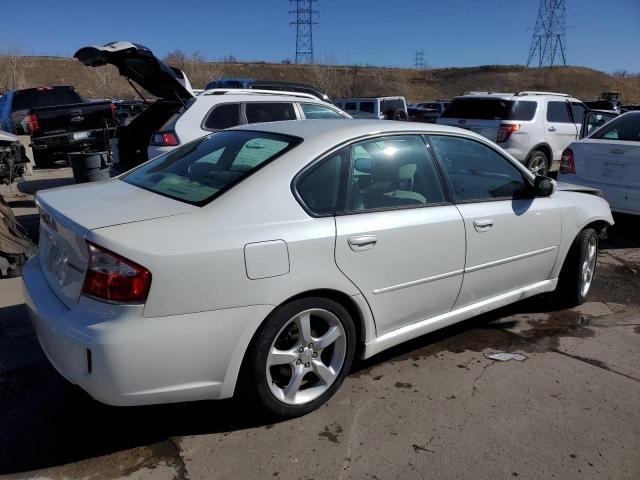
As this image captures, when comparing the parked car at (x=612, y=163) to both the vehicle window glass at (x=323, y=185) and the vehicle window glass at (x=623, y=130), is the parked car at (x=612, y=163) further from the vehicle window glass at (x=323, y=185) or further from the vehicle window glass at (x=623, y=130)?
the vehicle window glass at (x=323, y=185)

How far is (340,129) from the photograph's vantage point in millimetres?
3246

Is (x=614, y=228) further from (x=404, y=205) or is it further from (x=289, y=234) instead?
(x=289, y=234)

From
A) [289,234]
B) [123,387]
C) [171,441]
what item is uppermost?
[289,234]

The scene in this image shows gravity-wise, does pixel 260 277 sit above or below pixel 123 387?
above

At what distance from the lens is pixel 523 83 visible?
68688 millimetres

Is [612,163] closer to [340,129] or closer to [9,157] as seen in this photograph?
[340,129]

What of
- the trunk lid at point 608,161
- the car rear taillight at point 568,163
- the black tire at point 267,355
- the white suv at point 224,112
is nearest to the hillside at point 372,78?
the white suv at point 224,112

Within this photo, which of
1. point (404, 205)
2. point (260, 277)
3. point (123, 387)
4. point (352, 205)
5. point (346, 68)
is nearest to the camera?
point (123, 387)

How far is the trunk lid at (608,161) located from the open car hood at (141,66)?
5140mm

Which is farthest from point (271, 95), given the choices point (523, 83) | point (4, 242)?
point (523, 83)

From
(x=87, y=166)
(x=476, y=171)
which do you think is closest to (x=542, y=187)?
(x=476, y=171)

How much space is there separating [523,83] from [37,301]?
7424 centimetres

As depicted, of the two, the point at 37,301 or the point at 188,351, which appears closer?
the point at 188,351

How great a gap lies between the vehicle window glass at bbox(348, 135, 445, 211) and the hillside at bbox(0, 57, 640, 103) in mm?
59317
